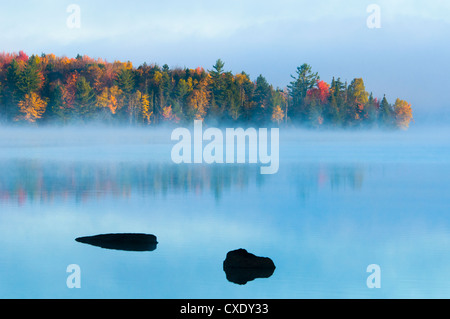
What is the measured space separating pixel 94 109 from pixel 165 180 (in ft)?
296

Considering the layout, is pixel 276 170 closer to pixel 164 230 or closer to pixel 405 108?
pixel 164 230

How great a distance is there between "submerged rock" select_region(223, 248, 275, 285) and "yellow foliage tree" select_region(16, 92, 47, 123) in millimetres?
105486

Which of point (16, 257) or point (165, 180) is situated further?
point (165, 180)

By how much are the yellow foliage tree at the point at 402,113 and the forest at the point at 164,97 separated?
6.12m

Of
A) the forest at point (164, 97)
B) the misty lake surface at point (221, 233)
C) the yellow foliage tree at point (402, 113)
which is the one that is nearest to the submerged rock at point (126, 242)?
the misty lake surface at point (221, 233)

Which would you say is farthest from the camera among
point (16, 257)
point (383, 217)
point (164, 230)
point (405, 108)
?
point (405, 108)

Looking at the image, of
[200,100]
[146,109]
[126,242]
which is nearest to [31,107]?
[146,109]

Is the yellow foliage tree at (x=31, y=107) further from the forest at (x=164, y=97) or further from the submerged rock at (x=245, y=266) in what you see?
the submerged rock at (x=245, y=266)

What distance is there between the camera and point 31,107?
110 metres

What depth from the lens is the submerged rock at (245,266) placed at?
12.0 metres

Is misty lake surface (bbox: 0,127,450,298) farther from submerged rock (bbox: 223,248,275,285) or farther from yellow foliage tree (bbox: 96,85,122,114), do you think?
yellow foliage tree (bbox: 96,85,122,114)

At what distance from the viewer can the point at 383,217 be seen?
20.7m

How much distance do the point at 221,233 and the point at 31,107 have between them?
101 metres
